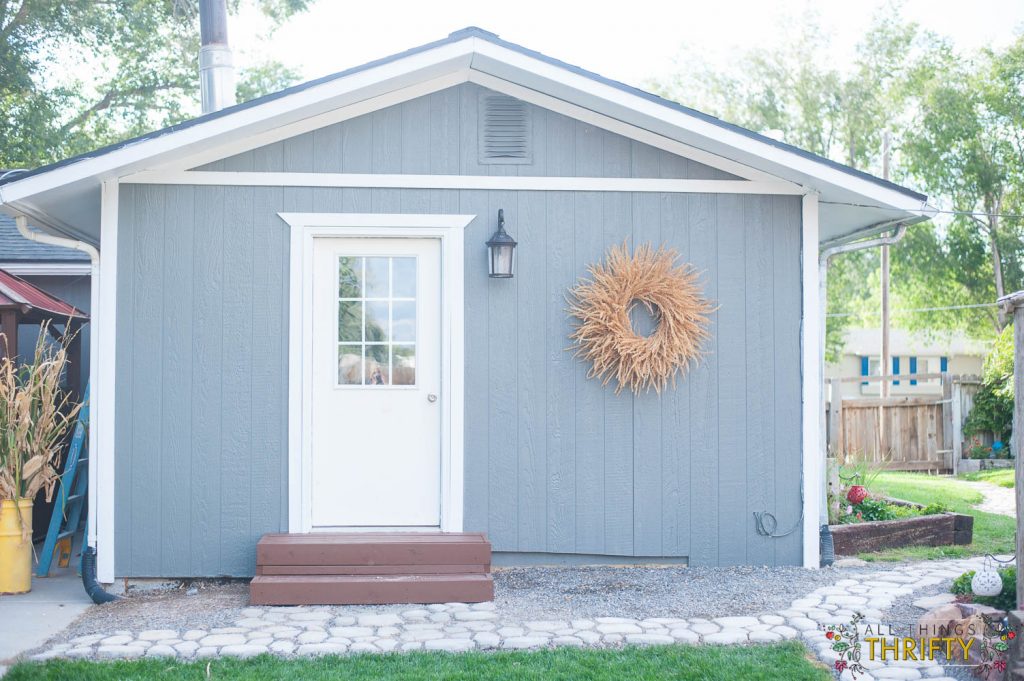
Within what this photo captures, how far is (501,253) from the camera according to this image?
18.9 ft

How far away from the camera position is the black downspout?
544 centimetres

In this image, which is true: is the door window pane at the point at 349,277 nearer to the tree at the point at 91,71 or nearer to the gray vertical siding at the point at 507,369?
the gray vertical siding at the point at 507,369

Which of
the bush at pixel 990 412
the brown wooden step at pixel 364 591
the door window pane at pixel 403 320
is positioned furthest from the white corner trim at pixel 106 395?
the bush at pixel 990 412

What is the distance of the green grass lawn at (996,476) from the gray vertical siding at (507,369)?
704 centimetres

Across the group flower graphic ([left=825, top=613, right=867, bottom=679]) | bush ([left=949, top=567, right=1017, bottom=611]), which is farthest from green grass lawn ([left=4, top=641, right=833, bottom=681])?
bush ([left=949, top=567, right=1017, bottom=611])

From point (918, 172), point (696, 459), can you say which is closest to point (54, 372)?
point (696, 459)

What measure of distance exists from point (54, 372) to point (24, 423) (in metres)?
0.41

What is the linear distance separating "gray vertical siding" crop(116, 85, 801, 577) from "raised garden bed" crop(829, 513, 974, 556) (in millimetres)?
771

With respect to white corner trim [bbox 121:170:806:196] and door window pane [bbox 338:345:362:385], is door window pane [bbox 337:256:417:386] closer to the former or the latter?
door window pane [bbox 338:345:362:385]

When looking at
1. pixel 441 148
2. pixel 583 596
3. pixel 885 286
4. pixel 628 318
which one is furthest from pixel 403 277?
pixel 885 286

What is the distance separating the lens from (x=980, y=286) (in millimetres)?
20078

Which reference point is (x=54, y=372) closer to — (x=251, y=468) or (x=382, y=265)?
(x=251, y=468)

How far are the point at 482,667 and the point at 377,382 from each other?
2278mm

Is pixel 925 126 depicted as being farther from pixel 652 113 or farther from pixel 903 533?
pixel 652 113
